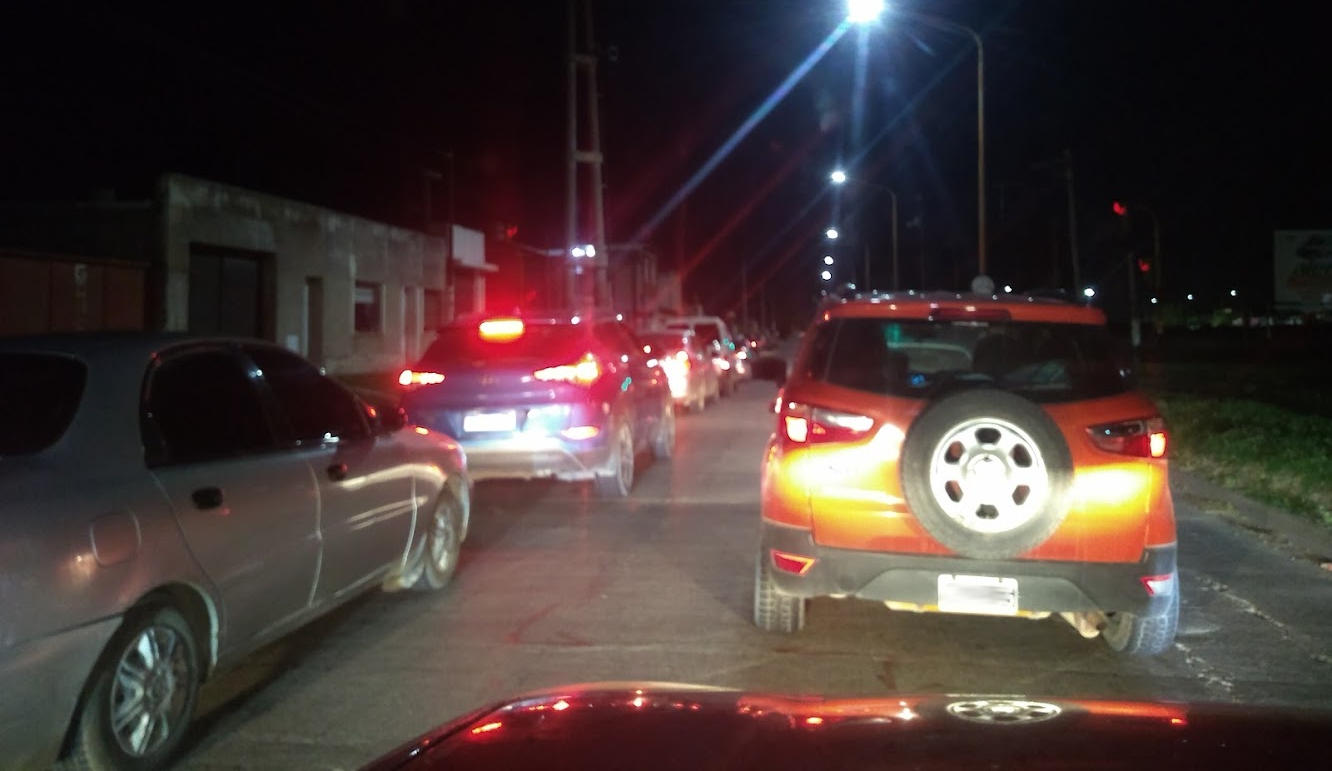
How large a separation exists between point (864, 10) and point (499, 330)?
1053 cm

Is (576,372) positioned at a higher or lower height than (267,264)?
lower

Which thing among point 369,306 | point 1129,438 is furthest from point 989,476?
point 369,306

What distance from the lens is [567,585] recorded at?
27.0 ft

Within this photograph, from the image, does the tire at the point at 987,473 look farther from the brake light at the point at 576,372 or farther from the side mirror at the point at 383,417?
the brake light at the point at 576,372

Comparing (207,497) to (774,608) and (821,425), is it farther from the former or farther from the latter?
(774,608)

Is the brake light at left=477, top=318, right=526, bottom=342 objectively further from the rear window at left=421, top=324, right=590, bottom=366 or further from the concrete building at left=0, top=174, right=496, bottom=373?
the concrete building at left=0, top=174, right=496, bottom=373

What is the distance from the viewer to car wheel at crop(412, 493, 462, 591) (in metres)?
7.79

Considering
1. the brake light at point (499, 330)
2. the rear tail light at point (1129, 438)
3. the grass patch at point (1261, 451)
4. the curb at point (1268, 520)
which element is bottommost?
the curb at point (1268, 520)

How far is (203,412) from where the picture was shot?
18.0ft

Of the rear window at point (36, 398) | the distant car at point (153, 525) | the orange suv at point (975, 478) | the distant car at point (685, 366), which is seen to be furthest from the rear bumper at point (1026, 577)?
the distant car at point (685, 366)

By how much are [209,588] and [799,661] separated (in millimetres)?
2820

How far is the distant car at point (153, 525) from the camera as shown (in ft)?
13.6

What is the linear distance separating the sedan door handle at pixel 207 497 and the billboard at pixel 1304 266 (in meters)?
61.5

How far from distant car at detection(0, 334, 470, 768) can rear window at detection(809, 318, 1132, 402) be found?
250 centimetres
